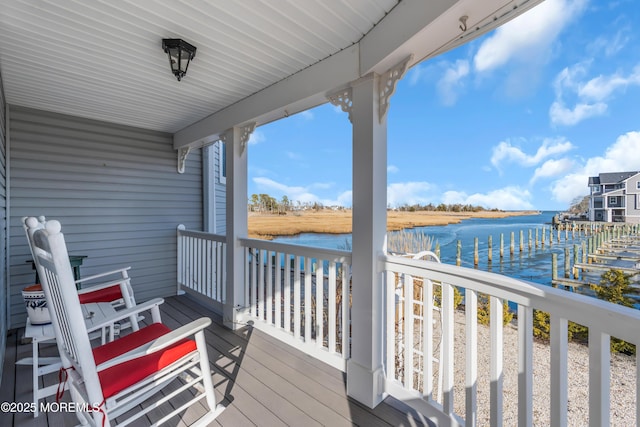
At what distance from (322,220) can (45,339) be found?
14.6 ft

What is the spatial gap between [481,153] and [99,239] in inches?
334

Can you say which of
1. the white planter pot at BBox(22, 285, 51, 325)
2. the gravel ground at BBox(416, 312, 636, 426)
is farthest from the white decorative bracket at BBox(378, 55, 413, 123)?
the gravel ground at BBox(416, 312, 636, 426)

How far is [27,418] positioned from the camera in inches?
72.9

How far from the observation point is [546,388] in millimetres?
3168

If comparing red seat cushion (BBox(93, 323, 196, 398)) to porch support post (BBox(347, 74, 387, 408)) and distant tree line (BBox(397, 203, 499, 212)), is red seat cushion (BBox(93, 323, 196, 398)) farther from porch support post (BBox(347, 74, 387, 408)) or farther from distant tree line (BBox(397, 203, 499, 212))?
distant tree line (BBox(397, 203, 499, 212))

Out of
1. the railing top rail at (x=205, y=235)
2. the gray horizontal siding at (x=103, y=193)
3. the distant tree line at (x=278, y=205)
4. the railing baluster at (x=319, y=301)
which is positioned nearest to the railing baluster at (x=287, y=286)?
the railing baluster at (x=319, y=301)

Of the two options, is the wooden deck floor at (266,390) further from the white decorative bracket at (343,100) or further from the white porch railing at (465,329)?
the white decorative bracket at (343,100)

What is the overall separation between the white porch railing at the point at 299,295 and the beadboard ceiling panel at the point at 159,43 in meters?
1.59

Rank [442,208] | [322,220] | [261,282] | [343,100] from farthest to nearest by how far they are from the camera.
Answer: [322,220]
[442,208]
[261,282]
[343,100]

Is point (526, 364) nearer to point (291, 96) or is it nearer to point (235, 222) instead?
point (291, 96)

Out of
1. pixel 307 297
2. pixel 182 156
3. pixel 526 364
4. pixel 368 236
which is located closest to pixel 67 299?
pixel 368 236

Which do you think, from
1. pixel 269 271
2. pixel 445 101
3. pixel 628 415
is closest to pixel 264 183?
pixel 445 101

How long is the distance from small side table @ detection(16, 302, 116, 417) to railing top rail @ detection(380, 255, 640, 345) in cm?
203

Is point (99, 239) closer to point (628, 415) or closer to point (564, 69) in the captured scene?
point (628, 415)
